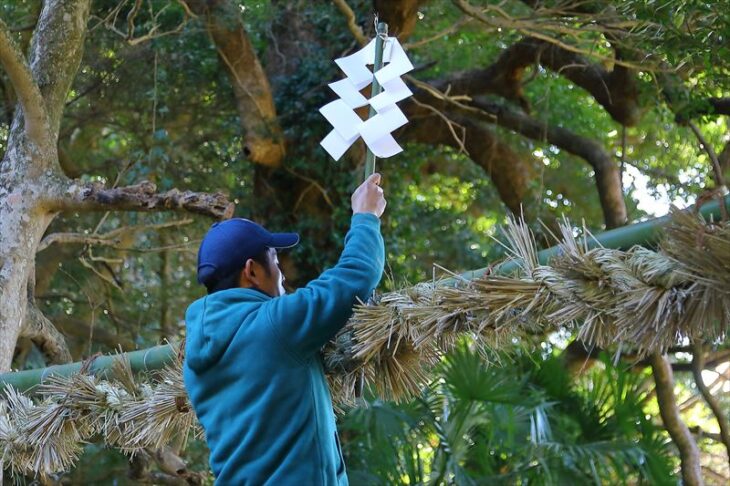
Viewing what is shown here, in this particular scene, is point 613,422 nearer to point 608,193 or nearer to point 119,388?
point 608,193

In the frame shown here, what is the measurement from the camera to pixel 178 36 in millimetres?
6473

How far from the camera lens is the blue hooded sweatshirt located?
1.95 m

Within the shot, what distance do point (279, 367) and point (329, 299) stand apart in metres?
0.17

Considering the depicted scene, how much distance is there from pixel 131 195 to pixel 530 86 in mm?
4711

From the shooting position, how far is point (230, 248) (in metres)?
2.12

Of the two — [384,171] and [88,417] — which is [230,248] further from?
[384,171]

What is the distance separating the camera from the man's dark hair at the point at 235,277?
2125 millimetres

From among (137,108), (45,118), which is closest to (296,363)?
(45,118)

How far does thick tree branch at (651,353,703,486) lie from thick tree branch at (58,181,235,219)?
3174mm

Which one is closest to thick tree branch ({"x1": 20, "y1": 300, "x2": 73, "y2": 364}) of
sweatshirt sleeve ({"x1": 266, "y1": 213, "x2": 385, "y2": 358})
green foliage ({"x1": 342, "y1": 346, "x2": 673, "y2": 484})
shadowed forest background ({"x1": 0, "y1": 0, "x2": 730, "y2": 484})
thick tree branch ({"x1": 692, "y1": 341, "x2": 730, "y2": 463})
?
shadowed forest background ({"x1": 0, "y1": 0, "x2": 730, "y2": 484})

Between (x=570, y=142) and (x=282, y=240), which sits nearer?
(x=282, y=240)

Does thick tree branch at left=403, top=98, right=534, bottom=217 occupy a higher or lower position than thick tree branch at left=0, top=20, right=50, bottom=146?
higher

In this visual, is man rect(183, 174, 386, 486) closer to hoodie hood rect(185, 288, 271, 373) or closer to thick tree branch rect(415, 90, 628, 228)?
hoodie hood rect(185, 288, 271, 373)

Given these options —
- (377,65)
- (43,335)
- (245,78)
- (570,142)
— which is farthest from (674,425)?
(377,65)
